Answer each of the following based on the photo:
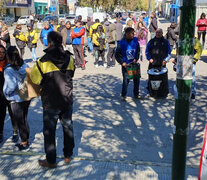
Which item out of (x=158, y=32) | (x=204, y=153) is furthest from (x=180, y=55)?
(x=158, y=32)

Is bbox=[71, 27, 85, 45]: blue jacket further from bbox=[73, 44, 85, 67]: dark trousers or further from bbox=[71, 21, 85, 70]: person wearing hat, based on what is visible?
bbox=[73, 44, 85, 67]: dark trousers

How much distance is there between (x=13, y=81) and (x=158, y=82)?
12.7 feet

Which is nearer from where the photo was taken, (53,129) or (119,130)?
(53,129)

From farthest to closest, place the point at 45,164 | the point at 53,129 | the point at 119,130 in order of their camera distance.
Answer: the point at 119,130 → the point at 45,164 → the point at 53,129

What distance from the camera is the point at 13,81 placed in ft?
14.7

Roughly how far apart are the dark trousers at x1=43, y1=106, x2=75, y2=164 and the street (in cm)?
26

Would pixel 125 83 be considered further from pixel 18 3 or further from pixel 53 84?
pixel 18 3

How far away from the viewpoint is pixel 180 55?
282 centimetres

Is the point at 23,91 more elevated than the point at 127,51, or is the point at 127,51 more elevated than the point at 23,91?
the point at 127,51

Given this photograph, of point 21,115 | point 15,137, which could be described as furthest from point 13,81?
point 15,137

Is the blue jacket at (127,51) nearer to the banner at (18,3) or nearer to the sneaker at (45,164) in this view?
the sneaker at (45,164)

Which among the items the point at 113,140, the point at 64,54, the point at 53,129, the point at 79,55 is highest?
the point at 64,54

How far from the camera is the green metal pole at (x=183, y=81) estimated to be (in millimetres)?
2703

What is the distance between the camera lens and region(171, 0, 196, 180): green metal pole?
106 inches
